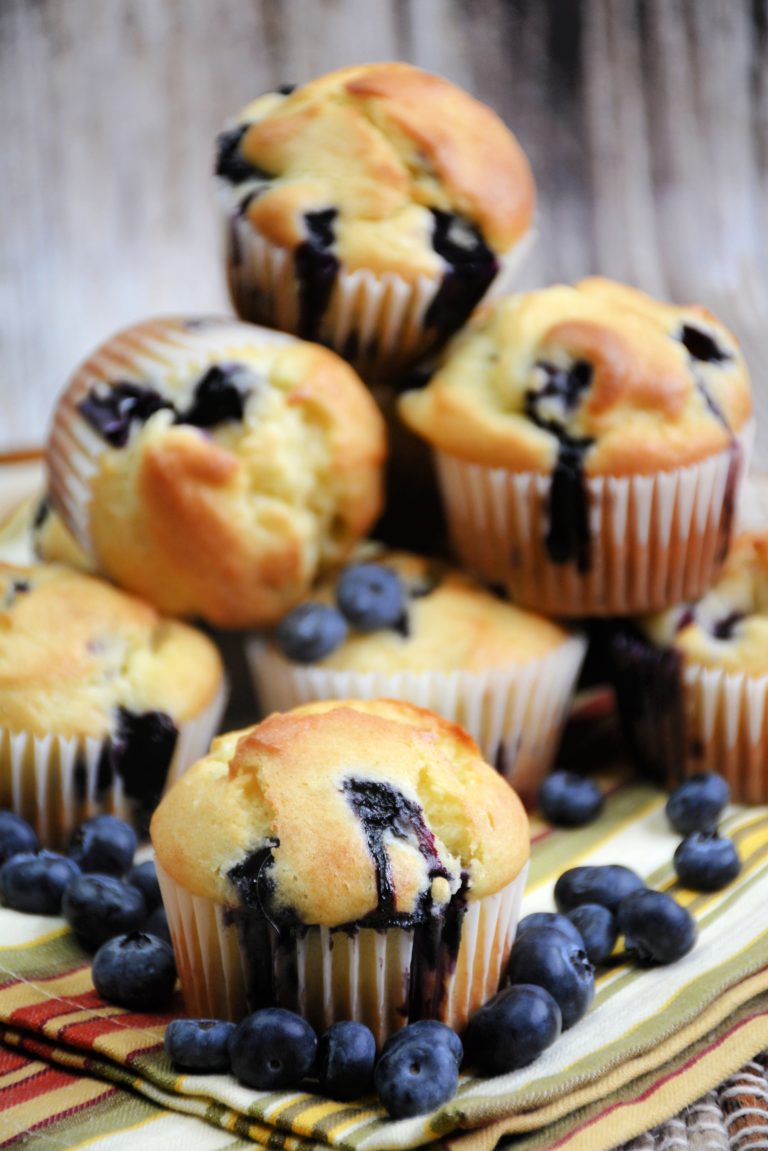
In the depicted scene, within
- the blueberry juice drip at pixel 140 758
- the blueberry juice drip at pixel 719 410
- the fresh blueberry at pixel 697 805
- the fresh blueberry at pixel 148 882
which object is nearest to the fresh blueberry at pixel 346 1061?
the fresh blueberry at pixel 148 882

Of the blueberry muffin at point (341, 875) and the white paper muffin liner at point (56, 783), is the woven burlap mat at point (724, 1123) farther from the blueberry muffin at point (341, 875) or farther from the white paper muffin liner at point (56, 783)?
the white paper muffin liner at point (56, 783)

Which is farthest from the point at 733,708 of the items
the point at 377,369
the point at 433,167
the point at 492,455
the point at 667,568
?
the point at 433,167

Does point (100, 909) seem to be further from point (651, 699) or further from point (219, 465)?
point (651, 699)

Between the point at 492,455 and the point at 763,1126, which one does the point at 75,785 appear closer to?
the point at 492,455

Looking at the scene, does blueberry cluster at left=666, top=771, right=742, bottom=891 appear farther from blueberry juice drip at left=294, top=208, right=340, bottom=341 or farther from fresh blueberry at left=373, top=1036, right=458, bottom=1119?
blueberry juice drip at left=294, top=208, right=340, bottom=341

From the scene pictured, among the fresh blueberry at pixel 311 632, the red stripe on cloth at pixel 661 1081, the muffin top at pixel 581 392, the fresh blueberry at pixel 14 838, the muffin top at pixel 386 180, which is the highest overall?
the muffin top at pixel 386 180

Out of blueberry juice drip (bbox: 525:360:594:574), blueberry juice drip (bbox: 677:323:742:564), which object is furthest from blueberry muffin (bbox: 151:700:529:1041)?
blueberry juice drip (bbox: 677:323:742:564)
